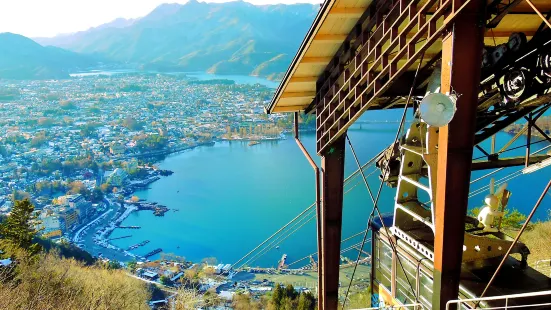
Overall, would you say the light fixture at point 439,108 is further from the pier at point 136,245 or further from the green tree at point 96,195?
the green tree at point 96,195

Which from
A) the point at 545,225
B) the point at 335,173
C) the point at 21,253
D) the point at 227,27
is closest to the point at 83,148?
the point at 21,253

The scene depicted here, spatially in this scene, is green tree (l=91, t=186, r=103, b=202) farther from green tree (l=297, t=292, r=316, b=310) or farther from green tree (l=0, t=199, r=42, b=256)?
green tree (l=297, t=292, r=316, b=310)

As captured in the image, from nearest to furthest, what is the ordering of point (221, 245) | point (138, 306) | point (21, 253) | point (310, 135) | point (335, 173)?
point (335, 173) → point (21, 253) → point (138, 306) → point (221, 245) → point (310, 135)

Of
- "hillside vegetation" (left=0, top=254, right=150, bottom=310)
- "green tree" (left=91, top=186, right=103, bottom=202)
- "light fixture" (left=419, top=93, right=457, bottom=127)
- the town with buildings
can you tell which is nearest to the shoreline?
A: the town with buildings

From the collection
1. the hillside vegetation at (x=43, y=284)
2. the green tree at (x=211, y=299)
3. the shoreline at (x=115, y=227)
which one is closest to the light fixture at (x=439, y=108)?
the hillside vegetation at (x=43, y=284)

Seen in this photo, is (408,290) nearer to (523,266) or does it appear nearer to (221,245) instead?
(523,266)

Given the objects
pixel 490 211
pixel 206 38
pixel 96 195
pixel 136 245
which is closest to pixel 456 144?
pixel 490 211

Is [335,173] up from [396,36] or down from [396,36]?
Answer: down

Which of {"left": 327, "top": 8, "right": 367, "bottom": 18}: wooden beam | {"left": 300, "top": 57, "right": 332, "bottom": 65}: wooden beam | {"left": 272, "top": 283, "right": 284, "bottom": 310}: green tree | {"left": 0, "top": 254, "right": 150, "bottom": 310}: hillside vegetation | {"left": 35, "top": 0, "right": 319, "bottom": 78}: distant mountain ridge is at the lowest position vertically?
{"left": 272, "top": 283, "right": 284, "bottom": 310}: green tree

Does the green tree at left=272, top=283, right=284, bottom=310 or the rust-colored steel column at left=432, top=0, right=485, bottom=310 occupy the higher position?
the rust-colored steel column at left=432, top=0, right=485, bottom=310
